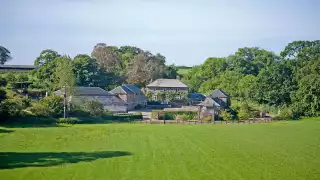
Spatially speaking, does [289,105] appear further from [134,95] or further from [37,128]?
[37,128]

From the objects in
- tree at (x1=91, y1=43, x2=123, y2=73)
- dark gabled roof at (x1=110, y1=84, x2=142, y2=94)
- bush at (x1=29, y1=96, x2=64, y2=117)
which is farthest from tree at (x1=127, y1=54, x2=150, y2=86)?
bush at (x1=29, y1=96, x2=64, y2=117)

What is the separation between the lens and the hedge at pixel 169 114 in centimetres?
5350

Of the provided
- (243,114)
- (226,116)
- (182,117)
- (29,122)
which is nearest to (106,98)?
(182,117)

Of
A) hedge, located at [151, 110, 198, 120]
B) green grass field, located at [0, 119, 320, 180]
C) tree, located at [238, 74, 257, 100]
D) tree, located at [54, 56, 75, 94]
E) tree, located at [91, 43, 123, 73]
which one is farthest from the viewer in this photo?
tree, located at [91, 43, 123, 73]

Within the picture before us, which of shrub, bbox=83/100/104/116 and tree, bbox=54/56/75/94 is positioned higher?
tree, bbox=54/56/75/94

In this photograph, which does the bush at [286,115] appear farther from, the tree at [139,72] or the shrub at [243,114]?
the tree at [139,72]

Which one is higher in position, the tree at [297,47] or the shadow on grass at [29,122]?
the tree at [297,47]

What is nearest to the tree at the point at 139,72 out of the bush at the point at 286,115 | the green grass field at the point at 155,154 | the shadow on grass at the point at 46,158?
the bush at the point at 286,115

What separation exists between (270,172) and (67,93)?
38.4m

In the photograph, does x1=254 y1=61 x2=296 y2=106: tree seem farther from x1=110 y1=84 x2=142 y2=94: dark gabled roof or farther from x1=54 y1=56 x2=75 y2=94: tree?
x1=54 y1=56 x2=75 y2=94: tree

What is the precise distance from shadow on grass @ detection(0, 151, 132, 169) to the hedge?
87.5ft

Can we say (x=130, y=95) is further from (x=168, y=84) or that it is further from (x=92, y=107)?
(x=168, y=84)

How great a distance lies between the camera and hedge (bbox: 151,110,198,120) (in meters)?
53.5

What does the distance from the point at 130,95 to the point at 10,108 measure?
27.1 meters
